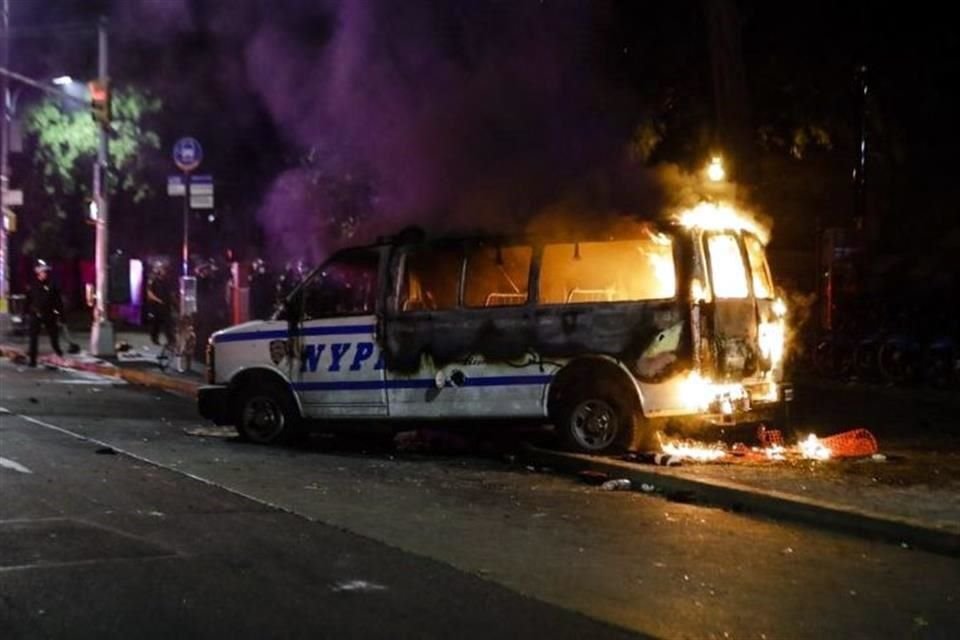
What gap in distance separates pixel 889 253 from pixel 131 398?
12.9 metres

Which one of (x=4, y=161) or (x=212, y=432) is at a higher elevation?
(x=4, y=161)

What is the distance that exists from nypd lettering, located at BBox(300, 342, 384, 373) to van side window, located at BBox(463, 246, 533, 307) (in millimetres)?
1050

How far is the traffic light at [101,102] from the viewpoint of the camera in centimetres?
2112

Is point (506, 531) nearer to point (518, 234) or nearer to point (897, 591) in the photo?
point (897, 591)

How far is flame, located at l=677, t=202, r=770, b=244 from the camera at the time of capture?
10.1 metres

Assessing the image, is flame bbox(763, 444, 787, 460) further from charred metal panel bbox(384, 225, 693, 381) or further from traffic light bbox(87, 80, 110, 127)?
traffic light bbox(87, 80, 110, 127)

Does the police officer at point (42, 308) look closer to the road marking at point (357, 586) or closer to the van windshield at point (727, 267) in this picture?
the van windshield at point (727, 267)

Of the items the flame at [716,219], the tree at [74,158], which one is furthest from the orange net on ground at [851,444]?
the tree at [74,158]

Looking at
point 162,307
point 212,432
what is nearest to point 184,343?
point 162,307

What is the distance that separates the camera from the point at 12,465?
971cm

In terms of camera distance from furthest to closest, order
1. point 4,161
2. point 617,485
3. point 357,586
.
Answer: point 4,161 → point 617,485 → point 357,586

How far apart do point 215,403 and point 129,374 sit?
7.84 meters

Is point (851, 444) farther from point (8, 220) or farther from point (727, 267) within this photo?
point (8, 220)

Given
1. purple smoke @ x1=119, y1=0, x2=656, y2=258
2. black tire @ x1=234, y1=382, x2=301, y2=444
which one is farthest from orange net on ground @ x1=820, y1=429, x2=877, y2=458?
black tire @ x1=234, y1=382, x2=301, y2=444
